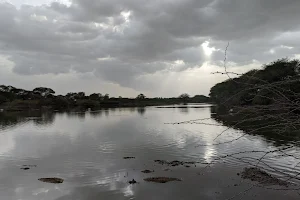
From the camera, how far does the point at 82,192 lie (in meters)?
11.2

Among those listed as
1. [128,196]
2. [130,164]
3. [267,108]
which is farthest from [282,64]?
[267,108]

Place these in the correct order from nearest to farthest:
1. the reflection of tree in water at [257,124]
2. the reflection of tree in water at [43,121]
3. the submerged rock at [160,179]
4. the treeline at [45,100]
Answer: the reflection of tree in water at [257,124], the submerged rock at [160,179], the reflection of tree in water at [43,121], the treeline at [45,100]

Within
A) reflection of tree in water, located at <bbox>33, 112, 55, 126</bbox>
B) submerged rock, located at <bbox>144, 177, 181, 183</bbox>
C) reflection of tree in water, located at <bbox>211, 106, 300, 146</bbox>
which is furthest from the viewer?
reflection of tree in water, located at <bbox>33, 112, 55, 126</bbox>

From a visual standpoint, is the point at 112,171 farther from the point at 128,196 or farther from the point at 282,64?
the point at 282,64

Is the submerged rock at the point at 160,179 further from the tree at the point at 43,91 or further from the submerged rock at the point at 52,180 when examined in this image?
the tree at the point at 43,91

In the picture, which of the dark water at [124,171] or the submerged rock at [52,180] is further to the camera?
the submerged rock at [52,180]

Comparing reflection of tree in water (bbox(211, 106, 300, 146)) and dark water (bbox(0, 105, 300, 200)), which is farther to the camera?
dark water (bbox(0, 105, 300, 200))

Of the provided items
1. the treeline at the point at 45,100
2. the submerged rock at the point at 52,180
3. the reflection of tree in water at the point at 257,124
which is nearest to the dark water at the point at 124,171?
the submerged rock at the point at 52,180

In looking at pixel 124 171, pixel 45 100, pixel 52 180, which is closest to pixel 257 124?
pixel 124 171

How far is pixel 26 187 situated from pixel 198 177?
25.4 ft

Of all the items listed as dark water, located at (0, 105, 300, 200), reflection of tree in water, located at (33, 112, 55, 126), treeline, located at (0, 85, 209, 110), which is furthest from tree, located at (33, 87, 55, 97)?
dark water, located at (0, 105, 300, 200)

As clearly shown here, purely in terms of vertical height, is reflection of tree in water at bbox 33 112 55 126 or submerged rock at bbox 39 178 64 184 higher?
reflection of tree in water at bbox 33 112 55 126

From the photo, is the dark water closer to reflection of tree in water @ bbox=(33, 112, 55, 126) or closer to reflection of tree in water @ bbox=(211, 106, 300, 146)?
reflection of tree in water @ bbox=(211, 106, 300, 146)

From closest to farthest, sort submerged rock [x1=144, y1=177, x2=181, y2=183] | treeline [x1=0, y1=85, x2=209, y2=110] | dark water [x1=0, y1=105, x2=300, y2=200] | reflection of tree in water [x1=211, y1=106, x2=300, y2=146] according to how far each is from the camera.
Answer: reflection of tree in water [x1=211, y1=106, x2=300, y2=146], dark water [x1=0, y1=105, x2=300, y2=200], submerged rock [x1=144, y1=177, x2=181, y2=183], treeline [x1=0, y1=85, x2=209, y2=110]
